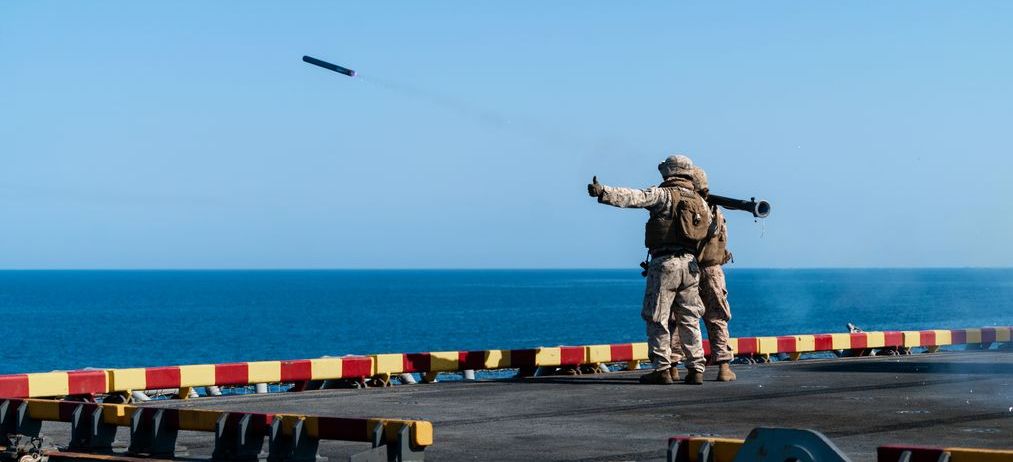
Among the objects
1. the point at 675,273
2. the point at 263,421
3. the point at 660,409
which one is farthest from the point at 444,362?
the point at 263,421

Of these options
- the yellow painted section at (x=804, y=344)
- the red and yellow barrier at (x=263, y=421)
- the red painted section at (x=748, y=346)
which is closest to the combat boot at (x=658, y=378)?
the red painted section at (x=748, y=346)

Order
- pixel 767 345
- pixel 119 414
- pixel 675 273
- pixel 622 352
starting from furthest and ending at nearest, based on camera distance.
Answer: pixel 767 345 < pixel 622 352 < pixel 675 273 < pixel 119 414

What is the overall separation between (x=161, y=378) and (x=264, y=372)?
1469mm

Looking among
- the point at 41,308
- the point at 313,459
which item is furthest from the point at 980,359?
the point at 41,308

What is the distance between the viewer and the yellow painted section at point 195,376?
56.1 ft

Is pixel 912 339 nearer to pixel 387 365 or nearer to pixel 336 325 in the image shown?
pixel 387 365

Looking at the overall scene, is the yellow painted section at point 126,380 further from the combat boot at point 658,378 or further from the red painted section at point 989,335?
the red painted section at point 989,335

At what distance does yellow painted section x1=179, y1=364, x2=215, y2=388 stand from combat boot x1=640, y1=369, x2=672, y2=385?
18.9 feet

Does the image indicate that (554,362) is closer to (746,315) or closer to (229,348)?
(229,348)

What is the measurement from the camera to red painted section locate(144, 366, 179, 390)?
16.9 metres

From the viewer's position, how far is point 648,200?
18.3m

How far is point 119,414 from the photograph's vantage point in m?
11.7

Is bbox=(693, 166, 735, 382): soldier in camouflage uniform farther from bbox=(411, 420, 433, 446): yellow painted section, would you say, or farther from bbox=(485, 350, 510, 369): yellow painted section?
bbox=(411, 420, 433, 446): yellow painted section

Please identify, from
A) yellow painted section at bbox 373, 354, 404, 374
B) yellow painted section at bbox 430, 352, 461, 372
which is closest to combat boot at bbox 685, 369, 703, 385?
yellow painted section at bbox 430, 352, 461, 372
